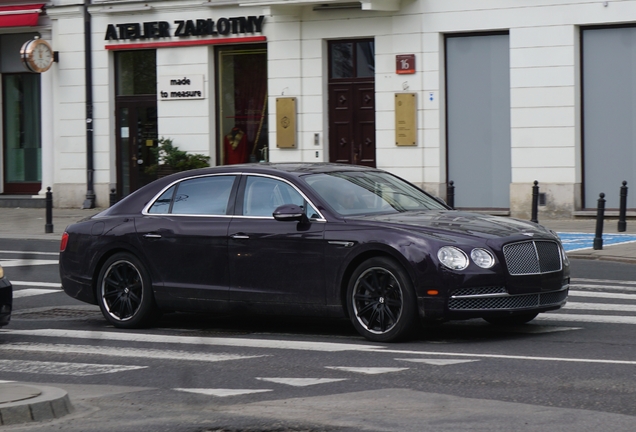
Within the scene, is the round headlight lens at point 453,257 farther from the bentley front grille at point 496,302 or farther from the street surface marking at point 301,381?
the street surface marking at point 301,381

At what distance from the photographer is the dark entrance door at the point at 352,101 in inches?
1059

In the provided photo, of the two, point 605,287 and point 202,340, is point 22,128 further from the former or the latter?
point 202,340

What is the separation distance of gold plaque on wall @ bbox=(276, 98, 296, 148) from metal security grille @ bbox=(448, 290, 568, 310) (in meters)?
17.9

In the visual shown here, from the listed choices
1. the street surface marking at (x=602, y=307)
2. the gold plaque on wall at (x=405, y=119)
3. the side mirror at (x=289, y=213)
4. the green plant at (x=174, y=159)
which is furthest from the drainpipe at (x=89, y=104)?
the side mirror at (x=289, y=213)

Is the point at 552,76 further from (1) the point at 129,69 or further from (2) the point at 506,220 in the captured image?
(2) the point at 506,220

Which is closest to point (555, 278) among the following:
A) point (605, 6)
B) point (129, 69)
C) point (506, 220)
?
point (506, 220)

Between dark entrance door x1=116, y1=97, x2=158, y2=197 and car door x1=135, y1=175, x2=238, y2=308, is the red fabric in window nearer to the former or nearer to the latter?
dark entrance door x1=116, y1=97, x2=158, y2=197

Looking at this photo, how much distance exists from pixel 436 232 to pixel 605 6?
50.3ft

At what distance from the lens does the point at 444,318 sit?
31.2 ft

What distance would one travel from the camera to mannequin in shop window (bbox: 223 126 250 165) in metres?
28.9

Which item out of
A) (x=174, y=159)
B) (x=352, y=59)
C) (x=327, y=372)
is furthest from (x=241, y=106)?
(x=327, y=372)

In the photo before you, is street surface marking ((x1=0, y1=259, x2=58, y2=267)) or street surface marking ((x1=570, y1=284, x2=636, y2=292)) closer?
street surface marking ((x1=570, y1=284, x2=636, y2=292))

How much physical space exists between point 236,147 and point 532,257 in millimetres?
19496

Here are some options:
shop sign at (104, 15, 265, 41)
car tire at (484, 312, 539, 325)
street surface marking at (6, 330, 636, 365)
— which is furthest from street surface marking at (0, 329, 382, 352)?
shop sign at (104, 15, 265, 41)
